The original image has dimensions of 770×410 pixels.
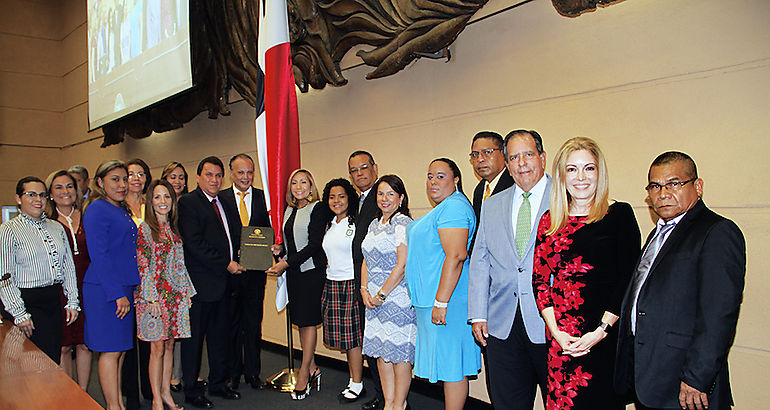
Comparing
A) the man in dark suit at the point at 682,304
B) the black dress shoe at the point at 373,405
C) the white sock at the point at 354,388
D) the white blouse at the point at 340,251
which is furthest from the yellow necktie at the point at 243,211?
the man in dark suit at the point at 682,304

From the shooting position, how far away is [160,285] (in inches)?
123

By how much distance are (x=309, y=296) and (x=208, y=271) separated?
67cm

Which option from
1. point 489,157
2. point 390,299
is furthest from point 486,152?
point 390,299

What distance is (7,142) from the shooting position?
833cm

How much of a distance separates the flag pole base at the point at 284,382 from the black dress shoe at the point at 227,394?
269 millimetres

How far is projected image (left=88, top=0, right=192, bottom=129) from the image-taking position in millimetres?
5035

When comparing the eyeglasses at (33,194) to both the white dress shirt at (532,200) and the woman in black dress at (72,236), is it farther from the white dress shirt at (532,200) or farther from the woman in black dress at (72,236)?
the white dress shirt at (532,200)

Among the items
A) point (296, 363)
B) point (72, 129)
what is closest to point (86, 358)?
point (296, 363)

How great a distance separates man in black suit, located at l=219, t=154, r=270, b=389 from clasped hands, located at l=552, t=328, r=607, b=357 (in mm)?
2421

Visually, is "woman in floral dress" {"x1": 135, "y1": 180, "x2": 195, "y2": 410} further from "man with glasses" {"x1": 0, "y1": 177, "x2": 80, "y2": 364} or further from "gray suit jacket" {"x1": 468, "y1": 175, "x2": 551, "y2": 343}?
"gray suit jacket" {"x1": 468, "y1": 175, "x2": 551, "y2": 343}


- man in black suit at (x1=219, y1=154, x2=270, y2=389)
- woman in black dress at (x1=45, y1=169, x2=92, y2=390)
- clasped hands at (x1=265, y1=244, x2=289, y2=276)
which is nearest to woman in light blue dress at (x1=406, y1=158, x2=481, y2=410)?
clasped hands at (x1=265, y1=244, x2=289, y2=276)

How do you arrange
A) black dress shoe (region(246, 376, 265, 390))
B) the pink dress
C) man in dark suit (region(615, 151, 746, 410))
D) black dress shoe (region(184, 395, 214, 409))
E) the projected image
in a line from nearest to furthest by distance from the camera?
man in dark suit (region(615, 151, 746, 410)), the pink dress, black dress shoe (region(184, 395, 214, 409)), black dress shoe (region(246, 376, 265, 390)), the projected image

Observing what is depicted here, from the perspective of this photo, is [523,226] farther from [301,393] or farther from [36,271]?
[36,271]

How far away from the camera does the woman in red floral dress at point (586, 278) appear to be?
183 centimetres
